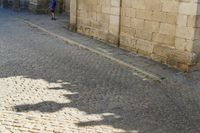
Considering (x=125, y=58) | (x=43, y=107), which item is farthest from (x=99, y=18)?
(x=43, y=107)

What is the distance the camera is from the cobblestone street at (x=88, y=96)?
568cm

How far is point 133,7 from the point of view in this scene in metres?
11.0

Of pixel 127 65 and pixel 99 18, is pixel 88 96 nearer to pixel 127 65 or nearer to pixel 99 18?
pixel 127 65

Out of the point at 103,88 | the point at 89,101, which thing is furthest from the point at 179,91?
the point at 89,101

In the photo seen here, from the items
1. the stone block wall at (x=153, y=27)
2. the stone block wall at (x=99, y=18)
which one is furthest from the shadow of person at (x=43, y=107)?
the stone block wall at (x=99, y=18)

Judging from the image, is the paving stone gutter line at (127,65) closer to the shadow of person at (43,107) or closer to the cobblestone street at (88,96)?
the cobblestone street at (88,96)

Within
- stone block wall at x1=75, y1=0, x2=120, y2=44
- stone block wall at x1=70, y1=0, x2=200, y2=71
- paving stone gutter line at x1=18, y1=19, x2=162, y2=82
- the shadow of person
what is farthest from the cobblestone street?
stone block wall at x1=75, y1=0, x2=120, y2=44

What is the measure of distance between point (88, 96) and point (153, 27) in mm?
3988

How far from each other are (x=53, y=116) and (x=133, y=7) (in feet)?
19.8

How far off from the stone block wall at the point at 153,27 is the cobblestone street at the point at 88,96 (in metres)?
0.43

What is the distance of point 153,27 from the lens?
10.1 m

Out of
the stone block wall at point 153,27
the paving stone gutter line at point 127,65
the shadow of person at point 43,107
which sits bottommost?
the shadow of person at point 43,107

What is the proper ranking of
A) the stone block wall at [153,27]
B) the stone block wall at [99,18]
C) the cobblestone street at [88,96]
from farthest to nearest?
the stone block wall at [99,18]
the stone block wall at [153,27]
the cobblestone street at [88,96]

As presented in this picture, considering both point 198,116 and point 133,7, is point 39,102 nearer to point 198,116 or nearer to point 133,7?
point 198,116
